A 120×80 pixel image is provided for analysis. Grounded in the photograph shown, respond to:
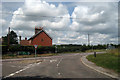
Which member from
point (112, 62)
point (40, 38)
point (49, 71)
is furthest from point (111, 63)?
point (40, 38)

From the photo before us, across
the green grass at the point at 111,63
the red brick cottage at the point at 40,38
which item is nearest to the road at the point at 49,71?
the green grass at the point at 111,63

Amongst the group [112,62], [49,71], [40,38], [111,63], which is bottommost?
[49,71]

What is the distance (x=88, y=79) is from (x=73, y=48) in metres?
56.5

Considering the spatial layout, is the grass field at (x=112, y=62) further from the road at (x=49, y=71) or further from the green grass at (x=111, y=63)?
the road at (x=49, y=71)

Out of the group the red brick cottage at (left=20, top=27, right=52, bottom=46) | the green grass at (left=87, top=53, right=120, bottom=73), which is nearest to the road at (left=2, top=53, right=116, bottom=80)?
the green grass at (left=87, top=53, right=120, bottom=73)

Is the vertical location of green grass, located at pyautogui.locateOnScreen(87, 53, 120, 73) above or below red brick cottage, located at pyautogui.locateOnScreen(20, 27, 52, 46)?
below

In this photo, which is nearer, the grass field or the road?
the road

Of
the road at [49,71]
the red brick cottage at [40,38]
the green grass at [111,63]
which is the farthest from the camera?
the red brick cottage at [40,38]

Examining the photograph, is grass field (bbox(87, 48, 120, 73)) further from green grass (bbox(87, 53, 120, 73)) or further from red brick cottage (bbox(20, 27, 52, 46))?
red brick cottage (bbox(20, 27, 52, 46))

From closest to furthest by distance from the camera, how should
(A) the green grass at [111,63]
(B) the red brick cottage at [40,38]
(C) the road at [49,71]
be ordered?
(C) the road at [49,71] < (A) the green grass at [111,63] < (B) the red brick cottage at [40,38]

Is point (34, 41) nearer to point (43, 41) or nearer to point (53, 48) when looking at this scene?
point (43, 41)

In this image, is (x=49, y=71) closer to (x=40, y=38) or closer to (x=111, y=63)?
(x=111, y=63)

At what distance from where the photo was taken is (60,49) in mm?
56312

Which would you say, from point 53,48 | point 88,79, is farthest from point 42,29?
point 88,79
